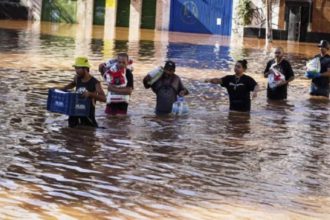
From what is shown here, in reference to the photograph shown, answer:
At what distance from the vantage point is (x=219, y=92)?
1728cm

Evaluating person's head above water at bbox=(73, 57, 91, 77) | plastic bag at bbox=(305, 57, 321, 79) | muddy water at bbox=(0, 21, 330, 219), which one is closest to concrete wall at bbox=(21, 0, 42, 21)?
muddy water at bbox=(0, 21, 330, 219)

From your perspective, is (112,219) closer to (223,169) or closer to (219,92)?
(223,169)

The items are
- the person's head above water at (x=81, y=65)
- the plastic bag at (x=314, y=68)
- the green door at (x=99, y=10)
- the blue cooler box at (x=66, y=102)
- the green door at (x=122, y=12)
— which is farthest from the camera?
the green door at (x=99, y=10)

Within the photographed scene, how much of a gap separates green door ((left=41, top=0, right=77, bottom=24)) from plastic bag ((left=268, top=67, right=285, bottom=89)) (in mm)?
38069

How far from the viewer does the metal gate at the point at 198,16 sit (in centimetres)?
5072

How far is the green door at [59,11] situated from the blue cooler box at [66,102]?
4276 centimetres

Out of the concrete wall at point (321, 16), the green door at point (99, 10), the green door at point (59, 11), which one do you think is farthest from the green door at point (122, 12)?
the concrete wall at point (321, 16)

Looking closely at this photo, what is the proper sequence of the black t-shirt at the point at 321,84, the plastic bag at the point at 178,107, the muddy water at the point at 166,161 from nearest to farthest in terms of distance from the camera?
the muddy water at the point at 166,161 → the plastic bag at the point at 178,107 → the black t-shirt at the point at 321,84

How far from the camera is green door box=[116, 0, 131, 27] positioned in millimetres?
52469

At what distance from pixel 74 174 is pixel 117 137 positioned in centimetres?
258

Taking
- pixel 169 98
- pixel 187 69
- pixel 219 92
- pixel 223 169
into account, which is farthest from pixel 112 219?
pixel 187 69

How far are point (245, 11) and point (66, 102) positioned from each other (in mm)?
38510

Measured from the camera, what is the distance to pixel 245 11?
4816 centimetres

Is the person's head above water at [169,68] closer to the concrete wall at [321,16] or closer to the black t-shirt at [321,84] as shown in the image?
the black t-shirt at [321,84]
